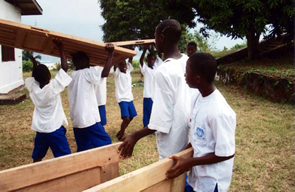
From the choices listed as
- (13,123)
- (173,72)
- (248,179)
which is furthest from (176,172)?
(13,123)

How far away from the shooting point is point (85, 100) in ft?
10.5

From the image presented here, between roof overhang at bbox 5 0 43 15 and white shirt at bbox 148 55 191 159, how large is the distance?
1097 cm

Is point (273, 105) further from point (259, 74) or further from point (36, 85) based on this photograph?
point (36, 85)

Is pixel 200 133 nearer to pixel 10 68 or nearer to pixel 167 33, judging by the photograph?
pixel 167 33

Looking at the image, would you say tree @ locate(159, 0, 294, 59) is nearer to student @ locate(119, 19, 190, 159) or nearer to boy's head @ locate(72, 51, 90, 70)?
boy's head @ locate(72, 51, 90, 70)

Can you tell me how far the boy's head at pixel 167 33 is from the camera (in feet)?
6.28

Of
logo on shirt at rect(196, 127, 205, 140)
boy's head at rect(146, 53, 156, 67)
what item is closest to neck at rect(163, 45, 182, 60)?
logo on shirt at rect(196, 127, 205, 140)

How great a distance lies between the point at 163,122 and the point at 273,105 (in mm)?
6344

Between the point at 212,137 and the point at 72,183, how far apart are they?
1.03 metres

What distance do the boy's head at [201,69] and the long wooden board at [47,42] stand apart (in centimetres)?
141

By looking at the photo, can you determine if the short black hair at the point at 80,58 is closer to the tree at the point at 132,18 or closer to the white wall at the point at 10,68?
the white wall at the point at 10,68

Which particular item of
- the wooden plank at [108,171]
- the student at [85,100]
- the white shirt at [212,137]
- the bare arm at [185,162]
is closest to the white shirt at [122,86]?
the student at [85,100]

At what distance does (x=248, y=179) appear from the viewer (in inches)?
131

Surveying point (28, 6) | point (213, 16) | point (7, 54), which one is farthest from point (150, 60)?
point (28, 6)
